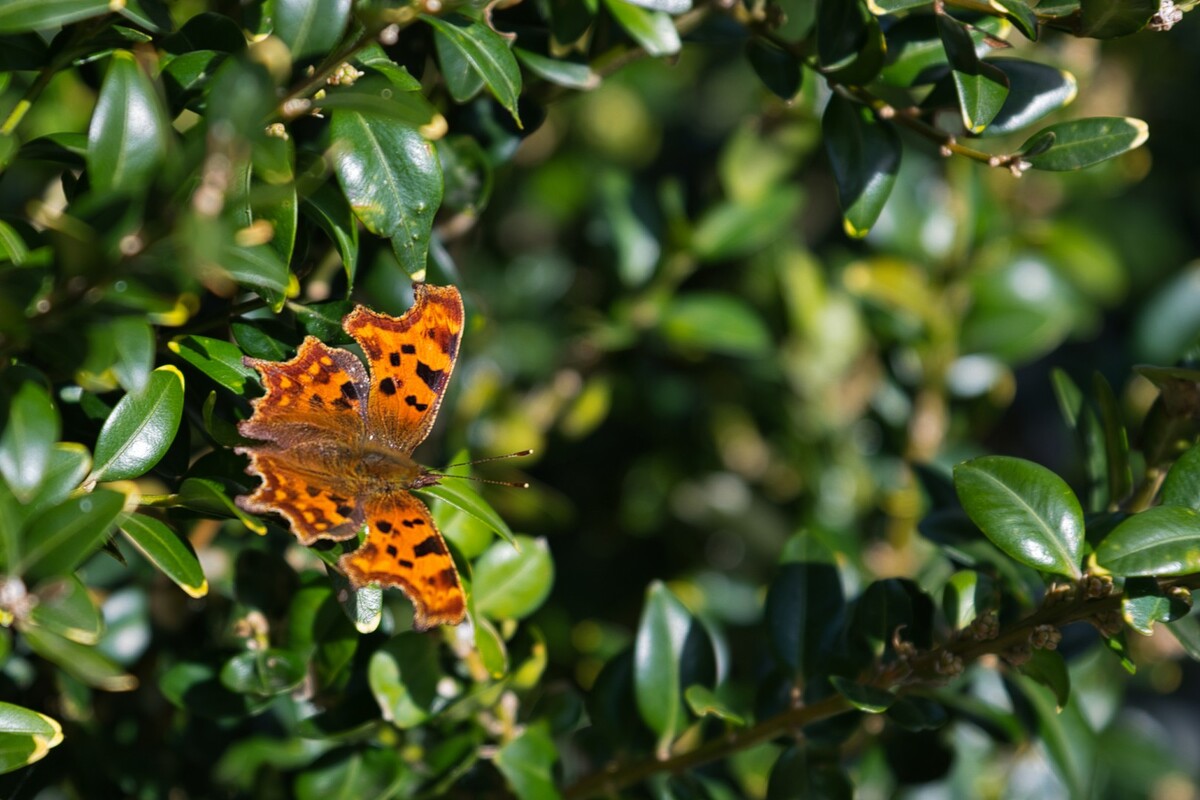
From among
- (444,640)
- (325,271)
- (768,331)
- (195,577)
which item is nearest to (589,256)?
(768,331)

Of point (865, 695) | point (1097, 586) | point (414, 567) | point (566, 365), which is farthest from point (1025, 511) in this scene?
point (566, 365)

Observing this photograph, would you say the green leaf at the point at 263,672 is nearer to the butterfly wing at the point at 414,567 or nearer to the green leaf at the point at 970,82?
the butterfly wing at the point at 414,567

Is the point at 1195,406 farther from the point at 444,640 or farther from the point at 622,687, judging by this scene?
the point at 444,640

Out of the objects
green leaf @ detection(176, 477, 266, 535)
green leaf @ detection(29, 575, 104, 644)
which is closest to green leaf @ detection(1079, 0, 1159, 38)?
green leaf @ detection(176, 477, 266, 535)

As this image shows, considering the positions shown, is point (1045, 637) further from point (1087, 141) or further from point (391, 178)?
point (391, 178)

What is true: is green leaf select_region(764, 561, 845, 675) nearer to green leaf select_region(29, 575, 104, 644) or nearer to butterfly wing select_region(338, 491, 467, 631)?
butterfly wing select_region(338, 491, 467, 631)

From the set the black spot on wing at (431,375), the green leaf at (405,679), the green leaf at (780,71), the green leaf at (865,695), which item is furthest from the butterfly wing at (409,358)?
the green leaf at (865,695)
